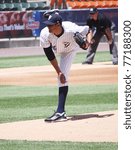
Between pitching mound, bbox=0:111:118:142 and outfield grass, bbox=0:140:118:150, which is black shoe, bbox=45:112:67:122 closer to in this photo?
pitching mound, bbox=0:111:118:142

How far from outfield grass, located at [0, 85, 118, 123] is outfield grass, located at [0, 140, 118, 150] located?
237 centimetres

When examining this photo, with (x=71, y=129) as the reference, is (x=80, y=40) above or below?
above

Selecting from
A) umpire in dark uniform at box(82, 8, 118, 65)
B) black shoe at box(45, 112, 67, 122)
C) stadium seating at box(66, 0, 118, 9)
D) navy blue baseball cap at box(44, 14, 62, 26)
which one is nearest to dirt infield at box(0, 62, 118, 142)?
black shoe at box(45, 112, 67, 122)

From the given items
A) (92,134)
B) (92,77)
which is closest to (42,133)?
(92,134)

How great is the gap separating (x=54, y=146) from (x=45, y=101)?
17.3 ft

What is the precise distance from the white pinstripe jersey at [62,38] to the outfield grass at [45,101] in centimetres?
141

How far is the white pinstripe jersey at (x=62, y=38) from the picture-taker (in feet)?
30.2

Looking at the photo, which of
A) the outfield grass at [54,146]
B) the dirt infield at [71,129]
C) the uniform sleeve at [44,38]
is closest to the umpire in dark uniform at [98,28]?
the dirt infield at [71,129]

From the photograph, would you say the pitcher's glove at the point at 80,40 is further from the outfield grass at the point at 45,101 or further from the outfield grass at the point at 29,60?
the outfield grass at the point at 29,60

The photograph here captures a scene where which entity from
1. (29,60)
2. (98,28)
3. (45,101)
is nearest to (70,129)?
(45,101)

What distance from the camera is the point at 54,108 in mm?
11305

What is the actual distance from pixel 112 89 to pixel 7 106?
319 cm

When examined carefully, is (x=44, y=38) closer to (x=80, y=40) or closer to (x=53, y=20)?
(x=53, y=20)

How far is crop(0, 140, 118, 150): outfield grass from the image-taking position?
7.07m
